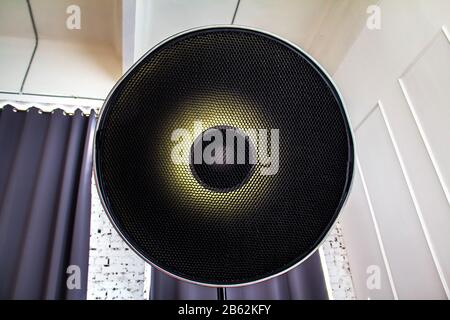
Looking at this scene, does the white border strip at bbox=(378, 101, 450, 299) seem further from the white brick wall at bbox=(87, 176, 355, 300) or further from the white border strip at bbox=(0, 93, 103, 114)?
the white border strip at bbox=(0, 93, 103, 114)

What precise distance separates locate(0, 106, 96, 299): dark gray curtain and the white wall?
1278 millimetres

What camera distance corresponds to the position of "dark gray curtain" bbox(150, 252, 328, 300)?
55.5 inches

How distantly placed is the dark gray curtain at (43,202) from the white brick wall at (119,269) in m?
0.13

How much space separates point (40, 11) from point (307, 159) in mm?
2077

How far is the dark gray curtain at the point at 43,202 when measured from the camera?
4.41 feet

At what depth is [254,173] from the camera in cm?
40

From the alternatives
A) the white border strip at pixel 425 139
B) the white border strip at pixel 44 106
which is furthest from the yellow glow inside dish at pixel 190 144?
the white border strip at pixel 44 106

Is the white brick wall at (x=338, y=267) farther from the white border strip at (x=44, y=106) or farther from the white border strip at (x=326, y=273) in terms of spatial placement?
the white border strip at (x=44, y=106)

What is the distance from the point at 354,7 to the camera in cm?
172

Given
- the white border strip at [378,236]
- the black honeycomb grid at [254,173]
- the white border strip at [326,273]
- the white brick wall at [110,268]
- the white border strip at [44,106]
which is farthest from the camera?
the white border strip at [44,106]

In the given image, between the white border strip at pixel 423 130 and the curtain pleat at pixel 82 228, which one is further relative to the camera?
the curtain pleat at pixel 82 228

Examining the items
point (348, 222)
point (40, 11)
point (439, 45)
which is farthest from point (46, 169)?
point (439, 45)

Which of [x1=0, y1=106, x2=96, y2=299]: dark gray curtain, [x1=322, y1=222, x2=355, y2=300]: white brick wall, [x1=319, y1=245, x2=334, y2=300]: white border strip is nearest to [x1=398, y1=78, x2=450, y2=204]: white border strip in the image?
[x1=322, y1=222, x2=355, y2=300]: white brick wall

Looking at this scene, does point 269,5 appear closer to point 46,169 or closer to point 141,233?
point 46,169
